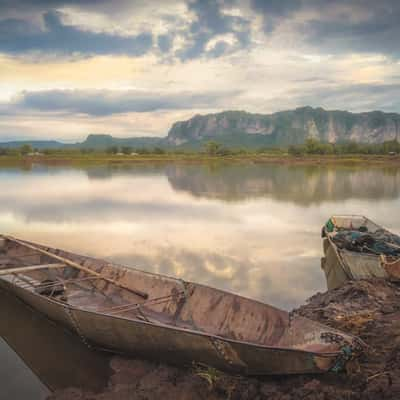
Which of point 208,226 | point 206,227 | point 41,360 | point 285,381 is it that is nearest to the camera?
point 285,381

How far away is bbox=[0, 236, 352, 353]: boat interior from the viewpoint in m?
5.51

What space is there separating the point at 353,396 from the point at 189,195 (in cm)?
2294

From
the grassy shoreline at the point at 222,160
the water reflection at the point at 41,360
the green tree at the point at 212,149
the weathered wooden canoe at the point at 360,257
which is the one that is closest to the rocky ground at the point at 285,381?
the water reflection at the point at 41,360

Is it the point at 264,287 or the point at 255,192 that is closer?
the point at 264,287

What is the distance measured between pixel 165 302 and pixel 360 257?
17.8 feet

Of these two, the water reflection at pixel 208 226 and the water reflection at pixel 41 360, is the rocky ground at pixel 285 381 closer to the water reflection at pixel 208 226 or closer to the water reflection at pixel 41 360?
the water reflection at pixel 41 360

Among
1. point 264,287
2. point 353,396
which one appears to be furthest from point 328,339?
point 264,287

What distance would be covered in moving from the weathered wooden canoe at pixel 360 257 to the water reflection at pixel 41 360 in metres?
6.28

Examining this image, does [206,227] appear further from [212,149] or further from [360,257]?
[212,149]

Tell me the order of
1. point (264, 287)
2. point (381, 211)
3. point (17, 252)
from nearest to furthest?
1. point (264, 287)
2. point (17, 252)
3. point (381, 211)

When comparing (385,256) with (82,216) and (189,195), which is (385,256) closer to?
(82,216)

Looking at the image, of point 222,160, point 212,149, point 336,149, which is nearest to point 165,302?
point 222,160

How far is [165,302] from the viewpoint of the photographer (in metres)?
7.32

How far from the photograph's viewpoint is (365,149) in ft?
288
